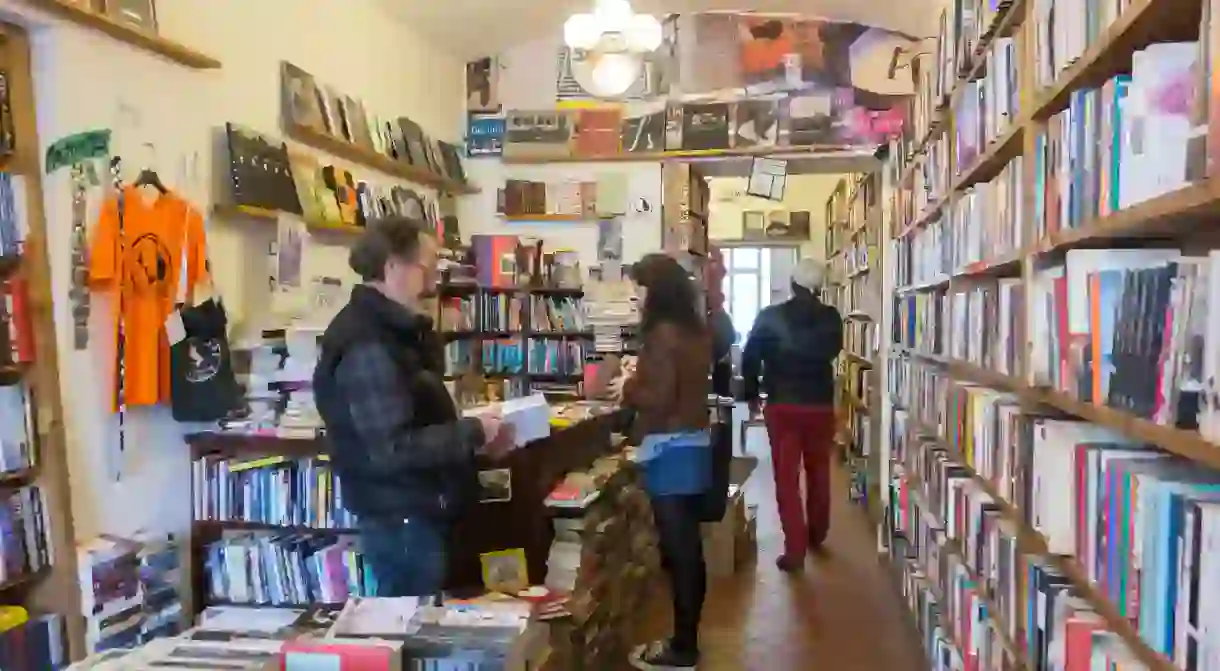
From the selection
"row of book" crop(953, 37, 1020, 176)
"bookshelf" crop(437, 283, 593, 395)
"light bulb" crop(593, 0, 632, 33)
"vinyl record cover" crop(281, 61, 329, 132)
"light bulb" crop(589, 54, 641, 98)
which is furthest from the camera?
"bookshelf" crop(437, 283, 593, 395)

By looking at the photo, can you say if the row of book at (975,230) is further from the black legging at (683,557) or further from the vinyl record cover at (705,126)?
the vinyl record cover at (705,126)

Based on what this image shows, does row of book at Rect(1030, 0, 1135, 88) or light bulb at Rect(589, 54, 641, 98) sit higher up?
light bulb at Rect(589, 54, 641, 98)

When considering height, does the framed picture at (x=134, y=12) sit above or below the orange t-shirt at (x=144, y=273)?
above

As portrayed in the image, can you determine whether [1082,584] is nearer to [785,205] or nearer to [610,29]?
[610,29]

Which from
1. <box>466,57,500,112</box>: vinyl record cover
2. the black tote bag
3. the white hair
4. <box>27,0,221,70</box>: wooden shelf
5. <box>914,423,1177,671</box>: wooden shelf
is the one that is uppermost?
<box>466,57,500,112</box>: vinyl record cover

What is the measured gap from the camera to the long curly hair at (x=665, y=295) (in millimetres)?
3529

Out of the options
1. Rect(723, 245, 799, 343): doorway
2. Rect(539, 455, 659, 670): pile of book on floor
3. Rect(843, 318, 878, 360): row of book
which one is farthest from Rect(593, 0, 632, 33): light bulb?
Rect(723, 245, 799, 343): doorway

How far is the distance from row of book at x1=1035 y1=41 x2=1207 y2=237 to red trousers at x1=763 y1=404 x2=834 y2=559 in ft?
11.7

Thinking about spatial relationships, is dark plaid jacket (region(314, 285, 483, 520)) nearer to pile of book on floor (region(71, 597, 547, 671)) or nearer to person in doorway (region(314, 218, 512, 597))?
person in doorway (region(314, 218, 512, 597))

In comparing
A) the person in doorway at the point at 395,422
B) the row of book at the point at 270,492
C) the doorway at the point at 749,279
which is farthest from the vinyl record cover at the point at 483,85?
the doorway at the point at 749,279

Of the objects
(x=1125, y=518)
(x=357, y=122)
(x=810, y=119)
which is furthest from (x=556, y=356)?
(x=1125, y=518)

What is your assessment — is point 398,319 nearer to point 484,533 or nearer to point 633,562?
point 484,533

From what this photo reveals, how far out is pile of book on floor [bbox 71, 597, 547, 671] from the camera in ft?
5.95

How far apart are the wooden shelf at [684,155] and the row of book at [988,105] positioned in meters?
3.53
